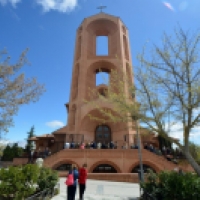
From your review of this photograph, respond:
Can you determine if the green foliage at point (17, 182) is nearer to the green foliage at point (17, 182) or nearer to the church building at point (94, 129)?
the green foliage at point (17, 182)

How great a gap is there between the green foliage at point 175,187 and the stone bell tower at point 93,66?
13479mm

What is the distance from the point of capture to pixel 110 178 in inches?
533

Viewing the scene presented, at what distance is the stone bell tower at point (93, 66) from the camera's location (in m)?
22.3

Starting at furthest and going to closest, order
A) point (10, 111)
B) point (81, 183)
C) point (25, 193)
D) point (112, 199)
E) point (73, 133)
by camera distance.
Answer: point (73, 133), point (10, 111), point (112, 199), point (81, 183), point (25, 193)

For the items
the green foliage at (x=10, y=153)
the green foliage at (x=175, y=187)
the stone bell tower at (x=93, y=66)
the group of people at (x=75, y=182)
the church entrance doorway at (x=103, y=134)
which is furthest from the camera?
the church entrance doorway at (x=103, y=134)

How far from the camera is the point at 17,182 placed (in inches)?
235

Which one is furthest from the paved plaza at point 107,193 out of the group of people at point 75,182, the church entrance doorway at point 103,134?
the church entrance doorway at point 103,134

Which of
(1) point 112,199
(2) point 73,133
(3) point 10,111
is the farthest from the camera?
(2) point 73,133

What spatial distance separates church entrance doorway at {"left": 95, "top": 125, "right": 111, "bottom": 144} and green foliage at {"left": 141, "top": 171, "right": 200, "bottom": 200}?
1607 centimetres

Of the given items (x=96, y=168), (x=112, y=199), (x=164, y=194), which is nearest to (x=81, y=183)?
(x=112, y=199)

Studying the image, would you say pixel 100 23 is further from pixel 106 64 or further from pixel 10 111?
pixel 10 111

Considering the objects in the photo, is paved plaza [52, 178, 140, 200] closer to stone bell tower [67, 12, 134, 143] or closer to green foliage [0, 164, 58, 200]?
green foliage [0, 164, 58, 200]

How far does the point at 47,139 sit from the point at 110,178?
15.4 metres

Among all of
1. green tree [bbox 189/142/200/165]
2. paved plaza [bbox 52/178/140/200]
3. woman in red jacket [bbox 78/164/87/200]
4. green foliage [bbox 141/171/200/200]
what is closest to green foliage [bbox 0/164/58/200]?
paved plaza [bbox 52/178/140/200]
